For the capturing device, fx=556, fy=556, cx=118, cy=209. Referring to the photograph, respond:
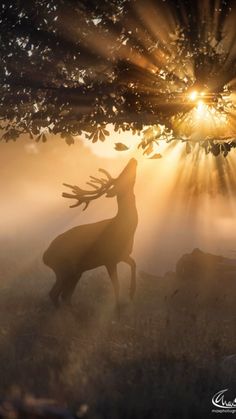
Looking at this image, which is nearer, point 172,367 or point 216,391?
point 216,391

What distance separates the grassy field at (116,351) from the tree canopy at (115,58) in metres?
4.08

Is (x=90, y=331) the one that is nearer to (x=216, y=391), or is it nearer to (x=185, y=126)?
(x=216, y=391)

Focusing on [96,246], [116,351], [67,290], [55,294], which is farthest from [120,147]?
[55,294]

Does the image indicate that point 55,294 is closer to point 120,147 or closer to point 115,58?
point 120,147

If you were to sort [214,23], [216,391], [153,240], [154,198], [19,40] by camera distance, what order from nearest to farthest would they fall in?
[216,391], [214,23], [19,40], [153,240], [154,198]

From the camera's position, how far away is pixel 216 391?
8.59 m

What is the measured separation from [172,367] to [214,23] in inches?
250

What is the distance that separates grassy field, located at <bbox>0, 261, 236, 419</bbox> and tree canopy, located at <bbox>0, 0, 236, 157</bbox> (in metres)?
4.08

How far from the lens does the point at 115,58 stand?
433 inches

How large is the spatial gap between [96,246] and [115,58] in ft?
16.3

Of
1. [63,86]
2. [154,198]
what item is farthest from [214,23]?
[154,198]

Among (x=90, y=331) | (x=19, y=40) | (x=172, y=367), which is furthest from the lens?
(x=90, y=331)

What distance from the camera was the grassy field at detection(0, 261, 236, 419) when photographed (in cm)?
801

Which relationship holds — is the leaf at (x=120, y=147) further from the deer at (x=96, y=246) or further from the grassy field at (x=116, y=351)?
the grassy field at (x=116, y=351)
